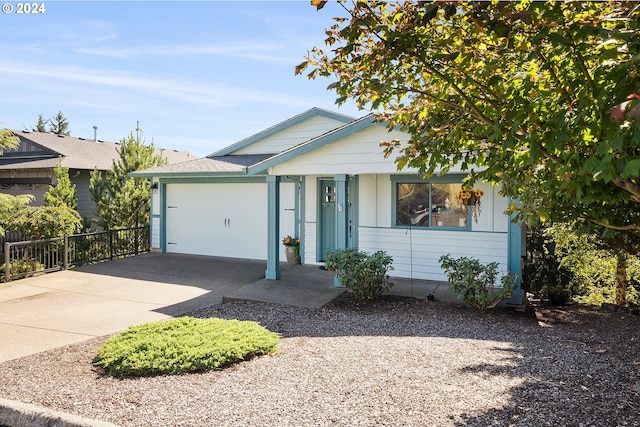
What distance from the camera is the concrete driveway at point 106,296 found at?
6.21 metres

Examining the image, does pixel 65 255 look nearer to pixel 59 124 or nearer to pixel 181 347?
pixel 181 347

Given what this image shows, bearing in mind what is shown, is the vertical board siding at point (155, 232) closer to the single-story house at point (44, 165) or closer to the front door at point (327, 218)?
the single-story house at point (44, 165)

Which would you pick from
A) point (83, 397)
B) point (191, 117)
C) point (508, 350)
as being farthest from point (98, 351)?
point (191, 117)

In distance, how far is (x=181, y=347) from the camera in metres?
4.74

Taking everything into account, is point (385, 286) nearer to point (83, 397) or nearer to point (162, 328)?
point (162, 328)

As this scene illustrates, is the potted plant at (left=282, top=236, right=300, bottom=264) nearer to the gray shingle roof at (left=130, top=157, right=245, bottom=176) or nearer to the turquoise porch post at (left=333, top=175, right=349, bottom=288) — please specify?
the gray shingle roof at (left=130, top=157, right=245, bottom=176)

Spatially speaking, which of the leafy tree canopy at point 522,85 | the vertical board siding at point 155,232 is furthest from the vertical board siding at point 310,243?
the leafy tree canopy at point 522,85

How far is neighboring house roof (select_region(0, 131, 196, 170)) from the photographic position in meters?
17.1

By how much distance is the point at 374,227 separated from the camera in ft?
31.7

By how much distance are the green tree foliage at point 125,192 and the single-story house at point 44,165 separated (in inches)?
58.0

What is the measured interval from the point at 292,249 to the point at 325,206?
4.41 ft

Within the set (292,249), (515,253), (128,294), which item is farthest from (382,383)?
(292,249)

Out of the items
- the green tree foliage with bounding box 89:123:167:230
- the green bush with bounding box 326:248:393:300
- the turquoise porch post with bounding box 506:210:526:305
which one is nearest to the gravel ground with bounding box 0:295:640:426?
the green bush with bounding box 326:248:393:300

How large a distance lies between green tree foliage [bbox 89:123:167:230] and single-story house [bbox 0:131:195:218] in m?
1.47
